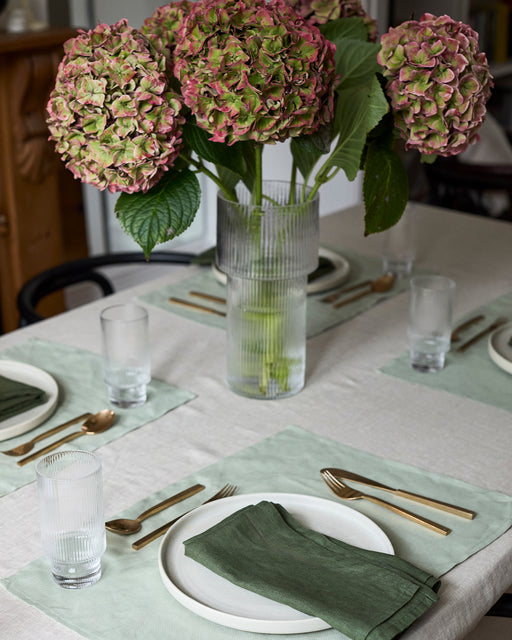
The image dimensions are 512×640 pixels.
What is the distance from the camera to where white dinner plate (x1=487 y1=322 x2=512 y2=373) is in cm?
137

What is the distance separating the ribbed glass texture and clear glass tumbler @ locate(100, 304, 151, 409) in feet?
0.54

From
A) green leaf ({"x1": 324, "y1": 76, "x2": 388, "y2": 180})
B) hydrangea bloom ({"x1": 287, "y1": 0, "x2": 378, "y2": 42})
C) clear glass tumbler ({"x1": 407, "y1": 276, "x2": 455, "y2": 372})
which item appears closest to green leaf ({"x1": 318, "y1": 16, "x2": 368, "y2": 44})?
hydrangea bloom ({"x1": 287, "y1": 0, "x2": 378, "y2": 42})

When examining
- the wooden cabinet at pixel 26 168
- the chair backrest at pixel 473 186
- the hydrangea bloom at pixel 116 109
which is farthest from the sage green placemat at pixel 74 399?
the chair backrest at pixel 473 186

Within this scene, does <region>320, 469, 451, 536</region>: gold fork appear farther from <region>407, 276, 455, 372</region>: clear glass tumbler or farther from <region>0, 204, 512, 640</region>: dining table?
<region>407, 276, 455, 372</region>: clear glass tumbler

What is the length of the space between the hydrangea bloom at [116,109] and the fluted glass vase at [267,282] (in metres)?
0.16

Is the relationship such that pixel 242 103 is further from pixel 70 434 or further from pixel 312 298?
pixel 312 298

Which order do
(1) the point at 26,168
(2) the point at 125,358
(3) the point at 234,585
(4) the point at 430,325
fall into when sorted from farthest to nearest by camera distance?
1. (1) the point at 26,168
2. (4) the point at 430,325
3. (2) the point at 125,358
4. (3) the point at 234,585

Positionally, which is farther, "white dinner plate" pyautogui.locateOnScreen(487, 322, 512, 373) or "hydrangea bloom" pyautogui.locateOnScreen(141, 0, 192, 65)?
"white dinner plate" pyautogui.locateOnScreen(487, 322, 512, 373)

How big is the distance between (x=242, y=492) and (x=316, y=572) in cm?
20

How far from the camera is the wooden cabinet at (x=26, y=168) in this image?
8.95ft

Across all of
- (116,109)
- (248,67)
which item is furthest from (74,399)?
(248,67)

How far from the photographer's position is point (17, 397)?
48.3 inches

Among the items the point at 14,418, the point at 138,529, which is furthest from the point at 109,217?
the point at 138,529

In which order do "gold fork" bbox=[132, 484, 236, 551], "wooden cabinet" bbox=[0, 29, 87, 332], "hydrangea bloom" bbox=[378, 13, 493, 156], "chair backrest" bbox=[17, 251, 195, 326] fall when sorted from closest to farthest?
"gold fork" bbox=[132, 484, 236, 551]
"hydrangea bloom" bbox=[378, 13, 493, 156]
"chair backrest" bbox=[17, 251, 195, 326]
"wooden cabinet" bbox=[0, 29, 87, 332]
